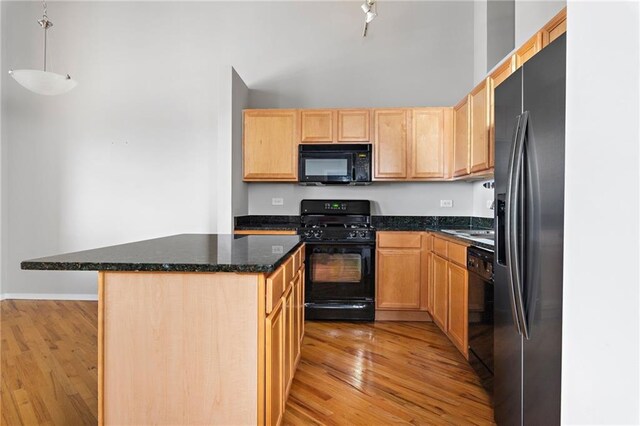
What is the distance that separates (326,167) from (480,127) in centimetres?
152

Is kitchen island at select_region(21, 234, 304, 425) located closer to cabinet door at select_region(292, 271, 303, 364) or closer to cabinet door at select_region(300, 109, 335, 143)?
cabinet door at select_region(292, 271, 303, 364)

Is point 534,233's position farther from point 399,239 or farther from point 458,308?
point 399,239

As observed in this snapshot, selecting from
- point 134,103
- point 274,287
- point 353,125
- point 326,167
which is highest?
point 134,103

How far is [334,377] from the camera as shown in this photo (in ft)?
7.54

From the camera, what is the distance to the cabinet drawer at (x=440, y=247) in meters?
2.95

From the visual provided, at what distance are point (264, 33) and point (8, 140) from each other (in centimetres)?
334

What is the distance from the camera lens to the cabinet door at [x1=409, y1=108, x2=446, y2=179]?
372cm

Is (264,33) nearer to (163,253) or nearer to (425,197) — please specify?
(425,197)

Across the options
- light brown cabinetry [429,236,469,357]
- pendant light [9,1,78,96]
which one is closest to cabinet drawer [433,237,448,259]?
light brown cabinetry [429,236,469,357]

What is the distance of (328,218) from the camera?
3.90 metres

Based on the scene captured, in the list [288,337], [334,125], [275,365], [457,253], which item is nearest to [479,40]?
[334,125]

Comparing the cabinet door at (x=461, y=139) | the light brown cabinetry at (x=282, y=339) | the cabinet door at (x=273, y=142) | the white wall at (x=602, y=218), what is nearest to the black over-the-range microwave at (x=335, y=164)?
the cabinet door at (x=273, y=142)

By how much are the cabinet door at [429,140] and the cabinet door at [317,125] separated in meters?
0.86

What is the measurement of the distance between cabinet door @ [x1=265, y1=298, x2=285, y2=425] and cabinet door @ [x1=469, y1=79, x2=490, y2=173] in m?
2.03
